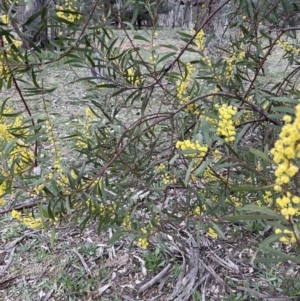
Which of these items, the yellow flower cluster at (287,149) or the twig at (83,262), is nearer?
the yellow flower cluster at (287,149)

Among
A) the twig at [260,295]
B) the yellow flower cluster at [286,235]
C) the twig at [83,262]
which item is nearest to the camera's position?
the yellow flower cluster at [286,235]

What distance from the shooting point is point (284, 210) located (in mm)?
625

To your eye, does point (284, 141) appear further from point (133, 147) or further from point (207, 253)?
point (207, 253)

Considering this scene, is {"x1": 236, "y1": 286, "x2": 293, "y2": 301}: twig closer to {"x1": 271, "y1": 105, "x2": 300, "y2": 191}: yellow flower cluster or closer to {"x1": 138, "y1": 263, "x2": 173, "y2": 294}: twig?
{"x1": 138, "y1": 263, "x2": 173, "y2": 294}: twig

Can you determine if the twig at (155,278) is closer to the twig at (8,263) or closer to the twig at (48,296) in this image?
the twig at (48,296)

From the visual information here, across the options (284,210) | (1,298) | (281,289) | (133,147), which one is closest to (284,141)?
(284,210)

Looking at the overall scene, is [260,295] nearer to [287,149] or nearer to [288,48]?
[288,48]

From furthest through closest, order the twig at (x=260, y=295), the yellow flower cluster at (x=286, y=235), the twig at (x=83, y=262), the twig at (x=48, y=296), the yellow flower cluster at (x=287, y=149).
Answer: the twig at (x=83, y=262) → the twig at (x=48, y=296) → the twig at (x=260, y=295) → the yellow flower cluster at (x=286, y=235) → the yellow flower cluster at (x=287, y=149)

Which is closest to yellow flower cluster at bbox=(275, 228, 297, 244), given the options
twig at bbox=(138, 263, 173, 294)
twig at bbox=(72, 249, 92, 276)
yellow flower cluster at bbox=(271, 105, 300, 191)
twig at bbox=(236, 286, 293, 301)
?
yellow flower cluster at bbox=(271, 105, 300, 191)

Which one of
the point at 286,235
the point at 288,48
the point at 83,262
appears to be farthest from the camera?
the point at 83,262

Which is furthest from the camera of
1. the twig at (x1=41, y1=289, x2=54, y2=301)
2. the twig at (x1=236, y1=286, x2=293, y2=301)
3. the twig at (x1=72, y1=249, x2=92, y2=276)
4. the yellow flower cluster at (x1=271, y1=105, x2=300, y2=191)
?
the twig at (x1=72, y1=249, x2=92, y2=276)

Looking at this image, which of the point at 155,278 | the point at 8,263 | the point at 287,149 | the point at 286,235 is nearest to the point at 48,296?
the point at 8,263

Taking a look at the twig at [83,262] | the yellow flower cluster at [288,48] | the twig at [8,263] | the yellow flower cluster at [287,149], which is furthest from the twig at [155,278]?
the yellow flower cluster at [287,149]

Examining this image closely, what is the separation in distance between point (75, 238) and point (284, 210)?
1.94 meters
